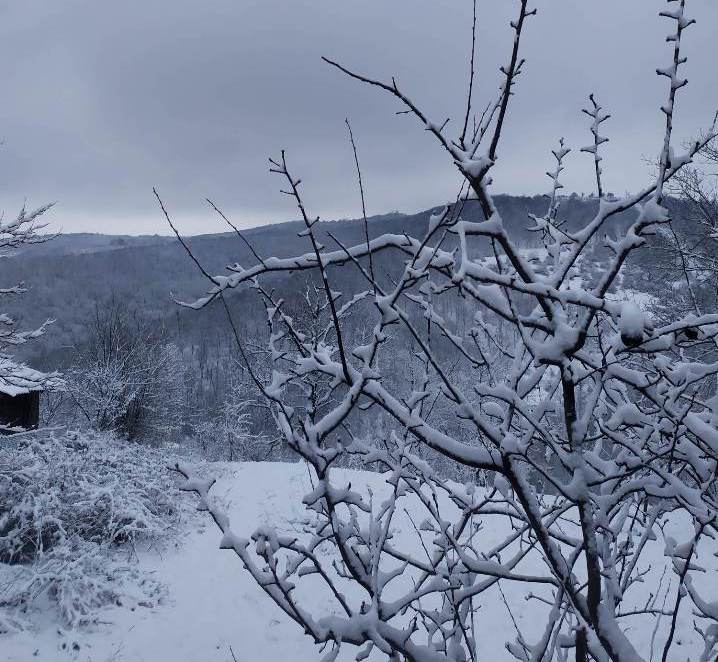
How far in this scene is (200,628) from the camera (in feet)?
23.0

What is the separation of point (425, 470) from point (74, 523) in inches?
340

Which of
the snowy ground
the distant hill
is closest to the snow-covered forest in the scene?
the snowy ground

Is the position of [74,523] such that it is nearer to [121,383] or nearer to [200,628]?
Result: [200,628]

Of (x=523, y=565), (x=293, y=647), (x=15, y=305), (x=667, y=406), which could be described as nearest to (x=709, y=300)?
(x=523, y=565)

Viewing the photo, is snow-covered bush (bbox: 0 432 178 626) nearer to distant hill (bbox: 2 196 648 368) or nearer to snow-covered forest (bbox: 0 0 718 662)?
snow-covered forest (bbox: 0 0 718 662)

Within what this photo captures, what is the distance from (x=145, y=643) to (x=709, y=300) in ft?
39.0

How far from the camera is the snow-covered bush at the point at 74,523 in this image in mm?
7059

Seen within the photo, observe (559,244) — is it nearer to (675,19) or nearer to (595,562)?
(675,19)

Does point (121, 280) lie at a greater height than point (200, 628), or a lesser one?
greater

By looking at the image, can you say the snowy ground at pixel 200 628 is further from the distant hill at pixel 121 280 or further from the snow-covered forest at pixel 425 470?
the distant hill at pixel 121 280

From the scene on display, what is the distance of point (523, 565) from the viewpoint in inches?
331

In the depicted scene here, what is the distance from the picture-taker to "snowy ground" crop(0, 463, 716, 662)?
6254 millimetres

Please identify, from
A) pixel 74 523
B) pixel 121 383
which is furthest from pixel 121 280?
pixel 74 523

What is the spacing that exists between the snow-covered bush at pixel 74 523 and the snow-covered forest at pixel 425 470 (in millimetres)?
50
